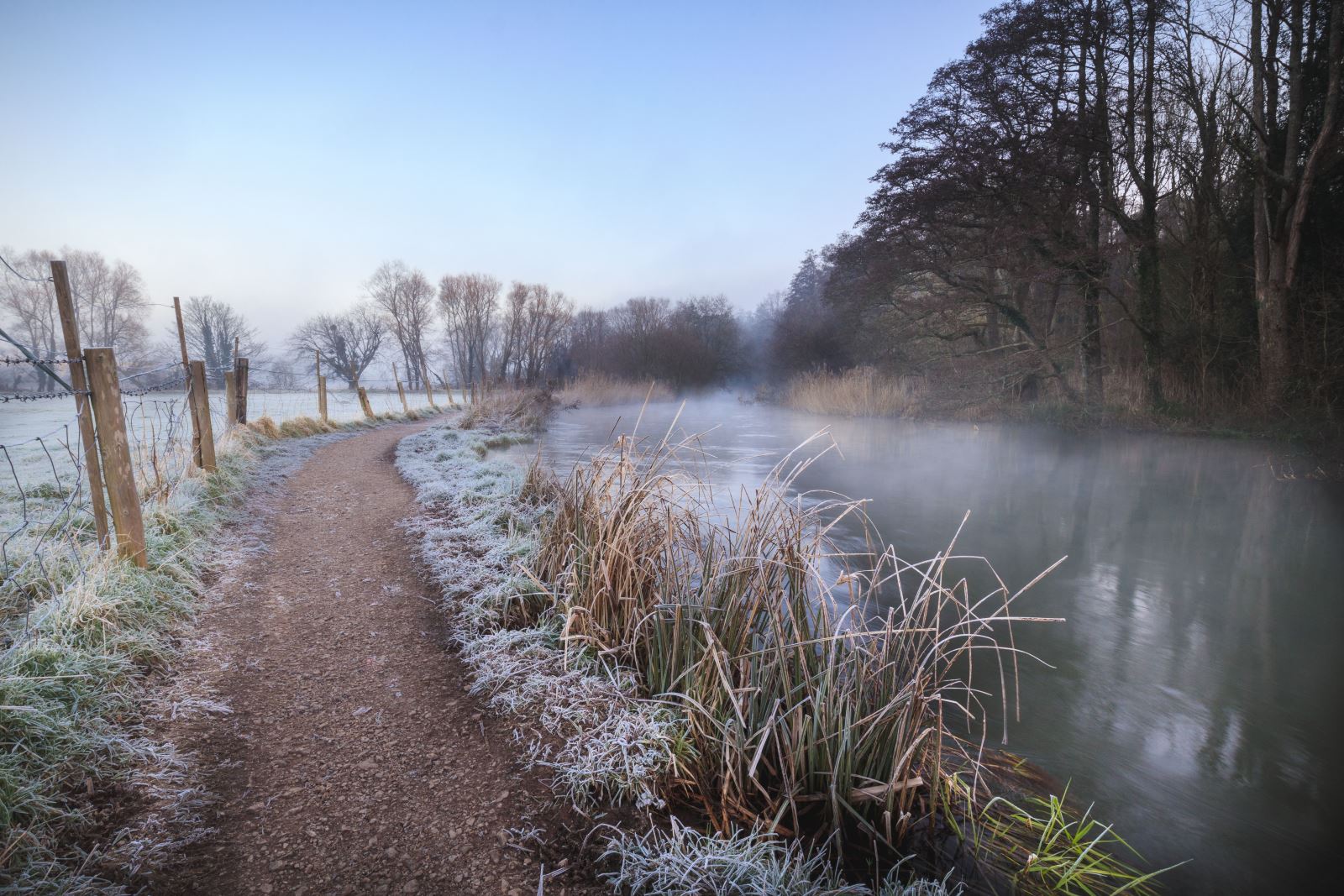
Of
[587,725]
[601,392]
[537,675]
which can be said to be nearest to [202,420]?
[537,675]

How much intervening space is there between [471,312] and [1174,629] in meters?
34.6

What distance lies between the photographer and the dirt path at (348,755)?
1.70 metres

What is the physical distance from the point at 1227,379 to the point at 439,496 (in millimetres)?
14512

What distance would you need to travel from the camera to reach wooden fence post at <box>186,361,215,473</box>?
6.04 meters

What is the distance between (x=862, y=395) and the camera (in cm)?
1909

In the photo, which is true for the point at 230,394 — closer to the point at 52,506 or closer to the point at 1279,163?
the point at 52,506

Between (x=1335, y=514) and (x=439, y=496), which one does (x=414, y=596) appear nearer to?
(x=439, y=496)

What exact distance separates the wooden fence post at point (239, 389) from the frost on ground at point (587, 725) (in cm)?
714

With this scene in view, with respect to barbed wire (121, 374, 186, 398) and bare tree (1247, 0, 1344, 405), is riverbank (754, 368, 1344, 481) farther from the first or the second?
barbed wire (121, 374, 186, 398)

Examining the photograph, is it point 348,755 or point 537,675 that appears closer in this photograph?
point 348,755

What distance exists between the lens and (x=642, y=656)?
280 centimetres

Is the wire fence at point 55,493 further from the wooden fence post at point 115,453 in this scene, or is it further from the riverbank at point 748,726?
the riverbank at point 748,726

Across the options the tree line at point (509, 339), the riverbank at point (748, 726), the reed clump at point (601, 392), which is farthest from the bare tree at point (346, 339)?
the riverbank at point (748, 726)

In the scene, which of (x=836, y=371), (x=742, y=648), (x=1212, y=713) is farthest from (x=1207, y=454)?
(x=836, y=371)
